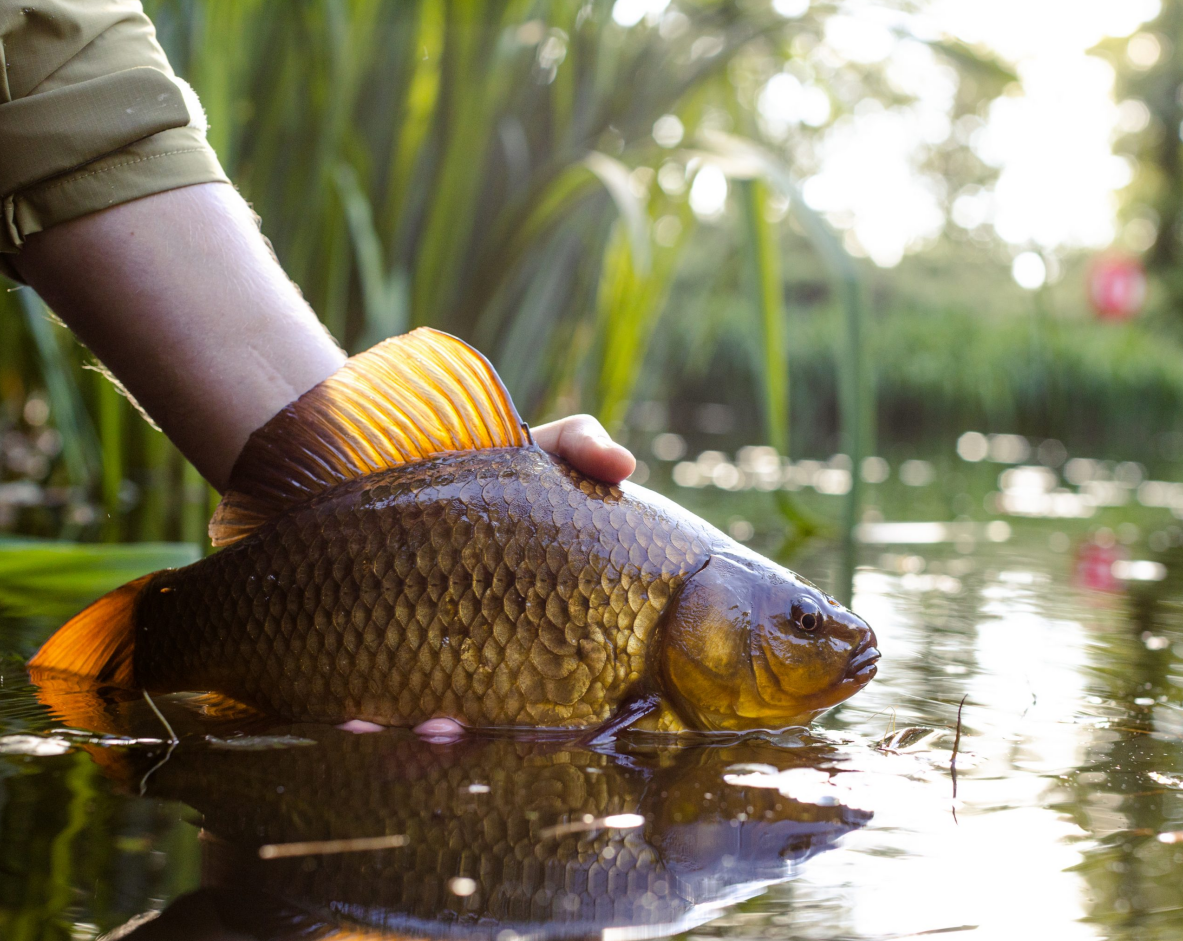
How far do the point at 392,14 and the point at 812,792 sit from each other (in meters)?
3.16

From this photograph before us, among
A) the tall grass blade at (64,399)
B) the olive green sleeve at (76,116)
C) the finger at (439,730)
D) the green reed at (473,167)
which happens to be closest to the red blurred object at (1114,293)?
the green reed at (473,167)

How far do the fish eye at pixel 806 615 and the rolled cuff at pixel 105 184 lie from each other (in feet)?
3.36

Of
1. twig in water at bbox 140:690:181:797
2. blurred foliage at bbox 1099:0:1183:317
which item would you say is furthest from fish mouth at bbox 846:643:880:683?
blurred foliage at bbox 1099:0:1183:317

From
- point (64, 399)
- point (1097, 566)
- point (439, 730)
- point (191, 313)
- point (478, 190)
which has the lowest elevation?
point (1097, 566)

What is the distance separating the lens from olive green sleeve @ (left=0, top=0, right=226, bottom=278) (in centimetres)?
148

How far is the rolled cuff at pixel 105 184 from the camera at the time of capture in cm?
150

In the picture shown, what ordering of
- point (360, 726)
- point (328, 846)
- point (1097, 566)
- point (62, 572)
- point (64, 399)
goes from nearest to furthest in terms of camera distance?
point (328, 846), point (360, 726), point (62, 572), point (1097, 566), point (64, 399)

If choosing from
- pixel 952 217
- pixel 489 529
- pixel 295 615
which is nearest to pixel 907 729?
pixel 489 529

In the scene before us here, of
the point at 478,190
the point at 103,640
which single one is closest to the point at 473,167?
the point at 478,190

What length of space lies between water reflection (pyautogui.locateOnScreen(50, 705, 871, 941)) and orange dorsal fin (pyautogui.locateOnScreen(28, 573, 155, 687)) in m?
0.27

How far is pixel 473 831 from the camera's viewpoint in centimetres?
100

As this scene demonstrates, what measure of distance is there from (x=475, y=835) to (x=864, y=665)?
0.59 meters

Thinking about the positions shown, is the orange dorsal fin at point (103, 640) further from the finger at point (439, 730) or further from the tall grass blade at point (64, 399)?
the tall grass blade at point (64, 399)

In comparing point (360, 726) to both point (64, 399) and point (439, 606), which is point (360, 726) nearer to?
point (439, 606)
